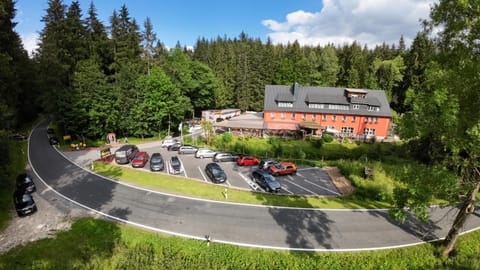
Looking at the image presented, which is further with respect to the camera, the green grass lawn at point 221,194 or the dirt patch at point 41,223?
the green grass lawn at point 221,194

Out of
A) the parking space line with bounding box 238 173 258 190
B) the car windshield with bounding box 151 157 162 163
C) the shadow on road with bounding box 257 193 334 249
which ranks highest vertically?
A: the car windshield with bounding box 151 157 162 163

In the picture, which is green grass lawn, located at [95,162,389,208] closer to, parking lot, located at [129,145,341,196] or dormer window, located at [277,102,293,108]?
parking lot, located at [129,145,341,196]

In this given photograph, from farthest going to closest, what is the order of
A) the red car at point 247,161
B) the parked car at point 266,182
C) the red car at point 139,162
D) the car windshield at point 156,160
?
the red car at point 247,161 < the red car at point 139,162 < the car windshield at point 156,160 < the parked car at point 266,182

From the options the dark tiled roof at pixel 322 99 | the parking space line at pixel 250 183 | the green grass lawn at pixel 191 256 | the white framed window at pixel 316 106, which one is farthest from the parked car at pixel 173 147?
the white framed window at pixel 316 106

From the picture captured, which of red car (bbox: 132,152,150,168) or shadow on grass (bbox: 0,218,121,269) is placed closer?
shadow on grass (bbox: 0,218,121,269)

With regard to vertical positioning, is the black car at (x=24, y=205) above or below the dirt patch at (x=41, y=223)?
above

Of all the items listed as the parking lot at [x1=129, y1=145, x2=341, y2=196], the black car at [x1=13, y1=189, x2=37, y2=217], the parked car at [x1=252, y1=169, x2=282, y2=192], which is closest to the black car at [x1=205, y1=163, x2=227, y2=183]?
the parking lot at [x1=129, y1=145, x2=341, y2=196]

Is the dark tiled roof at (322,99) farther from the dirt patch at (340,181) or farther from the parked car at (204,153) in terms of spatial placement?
the dirt patch at (340,181)

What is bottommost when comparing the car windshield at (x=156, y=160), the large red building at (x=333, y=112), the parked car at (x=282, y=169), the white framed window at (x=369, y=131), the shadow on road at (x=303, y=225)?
the shadow on road at (x=303, y=225)
